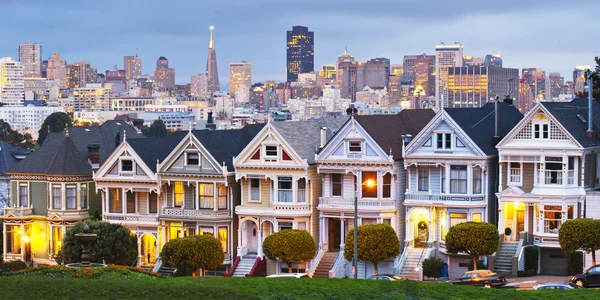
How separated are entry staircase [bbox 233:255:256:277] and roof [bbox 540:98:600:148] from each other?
1583 cm

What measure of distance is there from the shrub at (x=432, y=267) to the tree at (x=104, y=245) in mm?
15304

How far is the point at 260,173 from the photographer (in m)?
59.8

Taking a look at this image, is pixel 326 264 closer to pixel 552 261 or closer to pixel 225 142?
pixel 225 142

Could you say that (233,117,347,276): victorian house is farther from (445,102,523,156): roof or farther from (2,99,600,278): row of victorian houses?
(445,102,523,156): roof

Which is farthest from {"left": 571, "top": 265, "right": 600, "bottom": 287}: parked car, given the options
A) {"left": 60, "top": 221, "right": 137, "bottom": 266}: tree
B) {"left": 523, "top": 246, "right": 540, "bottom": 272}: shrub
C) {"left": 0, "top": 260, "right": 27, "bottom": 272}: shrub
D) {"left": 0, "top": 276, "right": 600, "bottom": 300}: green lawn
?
{"left": 0, "top": 260, "right": 27, "bottom": 272}: shrub

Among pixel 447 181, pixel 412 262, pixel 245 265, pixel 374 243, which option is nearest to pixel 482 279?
pixel 374 243

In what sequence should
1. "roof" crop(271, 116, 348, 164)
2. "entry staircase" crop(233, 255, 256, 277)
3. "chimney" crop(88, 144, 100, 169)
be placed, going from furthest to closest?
"chimney" crop(88, 144, 100, 169) < "roof" crop(271, 116, 348, 164) < "entry staircase" crop(233, 255, 256, 277)

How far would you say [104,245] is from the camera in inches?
2378

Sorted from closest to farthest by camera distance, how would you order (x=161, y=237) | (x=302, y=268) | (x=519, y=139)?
(x=519, y=139), (x=302, y=268), (x=161, y=237)

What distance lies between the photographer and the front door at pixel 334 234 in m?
58.9

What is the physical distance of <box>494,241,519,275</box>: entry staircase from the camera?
179ft

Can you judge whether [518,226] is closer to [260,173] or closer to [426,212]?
[426,212]

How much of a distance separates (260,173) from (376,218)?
20.2ft

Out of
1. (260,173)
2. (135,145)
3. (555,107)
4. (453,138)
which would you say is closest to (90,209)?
(135,145)
